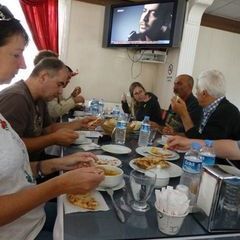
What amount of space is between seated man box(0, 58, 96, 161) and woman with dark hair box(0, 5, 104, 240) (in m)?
0.30

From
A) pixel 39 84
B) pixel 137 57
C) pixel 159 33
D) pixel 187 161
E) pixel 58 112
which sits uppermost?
pixel 159 33

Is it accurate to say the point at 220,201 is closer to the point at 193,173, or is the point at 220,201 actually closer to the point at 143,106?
the point at 193,173

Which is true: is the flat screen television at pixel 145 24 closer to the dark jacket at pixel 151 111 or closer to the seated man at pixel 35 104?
the dark jacket at pixel 151 111

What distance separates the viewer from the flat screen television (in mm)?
3244

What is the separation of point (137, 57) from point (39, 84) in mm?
2779

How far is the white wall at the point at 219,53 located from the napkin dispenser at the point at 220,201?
3616 mm

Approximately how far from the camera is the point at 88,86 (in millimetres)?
4047

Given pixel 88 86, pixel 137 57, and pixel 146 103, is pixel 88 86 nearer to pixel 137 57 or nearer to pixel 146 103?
pixel 137 57

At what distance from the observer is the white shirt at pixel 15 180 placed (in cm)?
82

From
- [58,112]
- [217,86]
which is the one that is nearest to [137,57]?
[58,112]

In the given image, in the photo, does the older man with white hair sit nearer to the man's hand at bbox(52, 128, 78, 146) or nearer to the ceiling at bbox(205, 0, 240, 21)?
the man's hand at bbox(52, 128, 78, 146)

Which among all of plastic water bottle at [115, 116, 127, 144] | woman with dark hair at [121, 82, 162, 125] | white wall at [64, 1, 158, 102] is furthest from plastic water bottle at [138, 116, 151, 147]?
white wall at [64, 1, 158, 102]

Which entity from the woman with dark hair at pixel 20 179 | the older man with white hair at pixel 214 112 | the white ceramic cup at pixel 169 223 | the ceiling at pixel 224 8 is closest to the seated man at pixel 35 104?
the woman with dark hair at pixel 20 179

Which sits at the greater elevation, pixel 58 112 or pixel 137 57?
pixel 137 57
